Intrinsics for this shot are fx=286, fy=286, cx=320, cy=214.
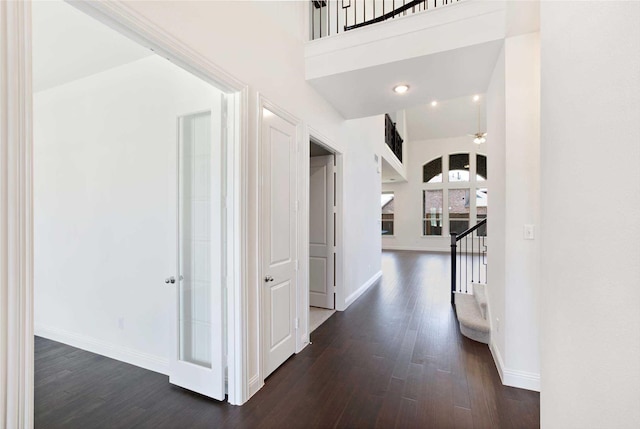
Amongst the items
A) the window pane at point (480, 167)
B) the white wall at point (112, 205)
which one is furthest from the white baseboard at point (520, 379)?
the window pane at point (480, 167)

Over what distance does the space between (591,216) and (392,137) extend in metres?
8.47

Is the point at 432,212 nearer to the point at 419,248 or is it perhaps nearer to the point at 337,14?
the point at 419,248

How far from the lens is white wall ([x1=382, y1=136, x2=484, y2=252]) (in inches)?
452

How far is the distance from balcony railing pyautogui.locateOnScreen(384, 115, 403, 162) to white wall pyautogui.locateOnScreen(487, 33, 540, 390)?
531cm

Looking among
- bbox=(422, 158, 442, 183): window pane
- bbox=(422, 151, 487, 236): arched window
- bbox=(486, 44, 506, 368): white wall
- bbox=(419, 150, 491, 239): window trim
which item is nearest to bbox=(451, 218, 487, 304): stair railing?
bbox=(422, 151, 487, 236): arched window

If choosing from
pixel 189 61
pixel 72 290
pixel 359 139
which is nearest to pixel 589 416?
pixel 189 61

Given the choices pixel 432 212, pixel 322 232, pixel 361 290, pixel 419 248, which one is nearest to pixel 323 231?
pixel 322 232

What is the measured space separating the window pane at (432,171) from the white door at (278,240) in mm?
9969

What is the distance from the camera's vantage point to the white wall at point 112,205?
101 inches

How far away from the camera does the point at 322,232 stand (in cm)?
438

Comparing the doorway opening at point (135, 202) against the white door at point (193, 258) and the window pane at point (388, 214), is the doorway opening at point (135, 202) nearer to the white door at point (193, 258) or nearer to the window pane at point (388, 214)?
the white door at point (193, 258)

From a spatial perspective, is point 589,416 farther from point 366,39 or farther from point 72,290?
point 72,290

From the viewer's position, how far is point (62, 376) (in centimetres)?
251

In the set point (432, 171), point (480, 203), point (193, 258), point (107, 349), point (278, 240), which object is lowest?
point (107, 349)
